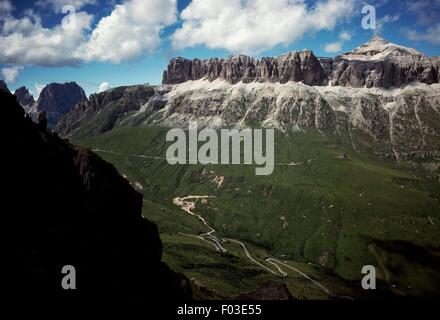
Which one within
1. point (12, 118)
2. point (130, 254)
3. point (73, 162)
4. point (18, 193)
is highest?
point (12, 118)

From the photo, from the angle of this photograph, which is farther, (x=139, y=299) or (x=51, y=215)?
(x=139, y=299)
